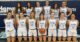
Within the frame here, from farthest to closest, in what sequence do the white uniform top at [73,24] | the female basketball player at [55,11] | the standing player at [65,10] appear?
the female basketball player at [55,11]
the standing player at [65,10]
the white uniform top at [73,24]

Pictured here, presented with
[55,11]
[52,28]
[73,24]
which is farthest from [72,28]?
[55,11]

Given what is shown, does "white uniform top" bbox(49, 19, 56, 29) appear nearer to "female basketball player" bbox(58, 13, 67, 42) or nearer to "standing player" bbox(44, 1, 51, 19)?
"female basketball player" bbox(58, 13, 67, 42)

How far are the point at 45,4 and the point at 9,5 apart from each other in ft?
4.62

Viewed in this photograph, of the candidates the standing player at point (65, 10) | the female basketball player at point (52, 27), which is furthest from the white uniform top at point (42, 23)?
the standing player at point (65, 10)

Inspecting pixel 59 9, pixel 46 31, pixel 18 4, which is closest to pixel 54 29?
pixel 46 31

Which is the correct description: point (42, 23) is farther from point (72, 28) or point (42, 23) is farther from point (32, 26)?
point (72, 28)

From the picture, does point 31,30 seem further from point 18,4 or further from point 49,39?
point 18,4

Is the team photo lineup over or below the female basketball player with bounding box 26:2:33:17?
below

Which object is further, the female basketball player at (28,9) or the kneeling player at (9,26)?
the female basketball player at (28,9)

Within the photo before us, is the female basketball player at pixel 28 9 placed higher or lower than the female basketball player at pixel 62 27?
higher

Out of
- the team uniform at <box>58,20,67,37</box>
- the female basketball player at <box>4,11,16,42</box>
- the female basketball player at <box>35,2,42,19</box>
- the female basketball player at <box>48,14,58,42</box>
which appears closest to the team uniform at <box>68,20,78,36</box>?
the team uniform at <box>58,20,67,37</box>

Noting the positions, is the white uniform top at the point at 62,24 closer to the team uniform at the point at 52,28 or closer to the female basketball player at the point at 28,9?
the team uniform at the point at 52,28

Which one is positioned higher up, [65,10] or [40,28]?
[65,10]

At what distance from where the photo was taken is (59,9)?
33.8 feet
